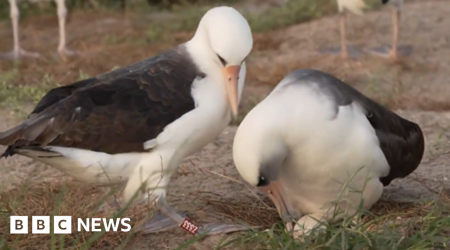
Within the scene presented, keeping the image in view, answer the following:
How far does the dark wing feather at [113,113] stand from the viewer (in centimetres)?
353

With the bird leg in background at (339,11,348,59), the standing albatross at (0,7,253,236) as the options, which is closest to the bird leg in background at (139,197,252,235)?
the standing albatross at (0,7,253,236)

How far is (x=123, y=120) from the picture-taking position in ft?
11.9

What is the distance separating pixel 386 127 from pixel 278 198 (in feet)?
2.05

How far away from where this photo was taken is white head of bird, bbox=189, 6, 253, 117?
142 inches

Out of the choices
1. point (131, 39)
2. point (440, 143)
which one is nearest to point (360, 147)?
point (440, 143)

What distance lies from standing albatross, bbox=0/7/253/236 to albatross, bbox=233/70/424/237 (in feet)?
0.95

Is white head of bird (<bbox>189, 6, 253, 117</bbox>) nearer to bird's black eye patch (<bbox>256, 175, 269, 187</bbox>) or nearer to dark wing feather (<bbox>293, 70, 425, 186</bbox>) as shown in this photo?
dark wing feather (<bbox>293, 70, 425, 186</bbox>)

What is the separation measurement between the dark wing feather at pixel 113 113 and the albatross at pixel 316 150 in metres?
0.43

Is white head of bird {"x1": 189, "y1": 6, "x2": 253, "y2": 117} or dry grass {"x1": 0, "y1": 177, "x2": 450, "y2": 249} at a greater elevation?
white head of bird {"x1": 189, "y1": 6, "x2": 253, "y2": 117}

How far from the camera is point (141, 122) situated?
11.9 feet

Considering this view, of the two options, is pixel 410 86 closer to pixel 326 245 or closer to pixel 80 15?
pixel 326 245

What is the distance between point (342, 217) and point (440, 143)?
1.56m

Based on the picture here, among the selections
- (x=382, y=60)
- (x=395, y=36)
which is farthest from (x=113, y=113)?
(x=395, y=36)

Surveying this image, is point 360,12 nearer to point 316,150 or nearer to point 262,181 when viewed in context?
point 316,150
